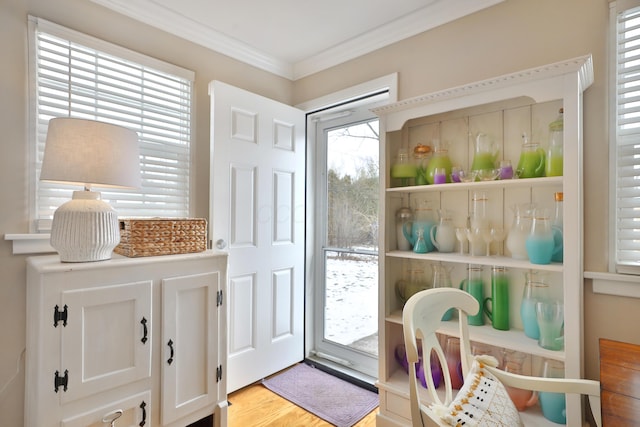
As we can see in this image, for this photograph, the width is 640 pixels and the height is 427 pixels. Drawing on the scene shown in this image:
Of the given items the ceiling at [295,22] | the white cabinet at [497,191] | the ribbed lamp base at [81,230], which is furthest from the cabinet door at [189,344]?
the ceiling at [295,22]

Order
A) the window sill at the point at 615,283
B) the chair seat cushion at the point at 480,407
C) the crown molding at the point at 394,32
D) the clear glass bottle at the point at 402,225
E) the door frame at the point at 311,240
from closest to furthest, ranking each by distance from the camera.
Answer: the chair seat cushion at the point at 480,407
the window sill at the point at 615,283
the crown molding at the point at 394,32
the clear glass bottle at the point at 402,225
the door frame at the point at 311,240

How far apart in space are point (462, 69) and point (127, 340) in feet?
7.23

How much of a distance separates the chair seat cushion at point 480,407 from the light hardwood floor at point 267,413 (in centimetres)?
112

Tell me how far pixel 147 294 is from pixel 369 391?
1.65 meters

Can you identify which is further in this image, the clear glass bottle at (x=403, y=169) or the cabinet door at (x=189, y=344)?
the clear glass bottle at (x=403, y=169)

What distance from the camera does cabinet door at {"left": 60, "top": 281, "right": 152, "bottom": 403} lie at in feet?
4.25

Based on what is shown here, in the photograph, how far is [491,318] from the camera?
5.68 feet

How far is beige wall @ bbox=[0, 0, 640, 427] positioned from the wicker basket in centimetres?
52

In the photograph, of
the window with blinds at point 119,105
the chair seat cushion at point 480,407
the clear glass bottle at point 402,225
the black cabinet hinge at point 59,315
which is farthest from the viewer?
the clear glass bottle at point 402,225

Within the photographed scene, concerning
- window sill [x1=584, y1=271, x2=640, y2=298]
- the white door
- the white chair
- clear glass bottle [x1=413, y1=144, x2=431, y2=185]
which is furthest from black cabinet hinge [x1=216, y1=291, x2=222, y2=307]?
window sill [x1=584, y1=271, x2=640, y2=298]

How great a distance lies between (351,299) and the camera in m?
2.62

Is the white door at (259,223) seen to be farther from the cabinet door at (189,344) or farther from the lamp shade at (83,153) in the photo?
the lamp shade at (83,153)

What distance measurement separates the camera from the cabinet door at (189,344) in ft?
5.08

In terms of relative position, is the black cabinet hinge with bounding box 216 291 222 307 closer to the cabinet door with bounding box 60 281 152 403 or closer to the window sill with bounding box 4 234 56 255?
the cabinet door with bounding box 60 281 152 403
